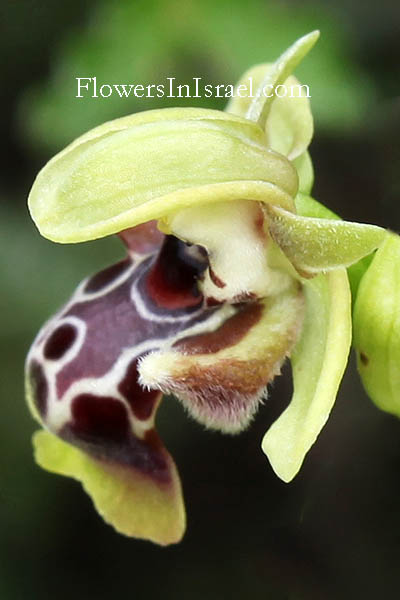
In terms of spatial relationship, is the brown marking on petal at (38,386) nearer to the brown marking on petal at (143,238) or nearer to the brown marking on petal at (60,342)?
the brown marking on petal at (60,342)

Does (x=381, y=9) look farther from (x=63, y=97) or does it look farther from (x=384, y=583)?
(x=384, y=583)

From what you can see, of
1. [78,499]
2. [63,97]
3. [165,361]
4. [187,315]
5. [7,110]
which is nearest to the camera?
[165,361]

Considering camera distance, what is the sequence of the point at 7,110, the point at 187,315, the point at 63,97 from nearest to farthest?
the point at 187,315 < the point at 63,97 < the point at 7,110

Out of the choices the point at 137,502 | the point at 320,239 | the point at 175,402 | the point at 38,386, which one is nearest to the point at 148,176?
the point at 320,239

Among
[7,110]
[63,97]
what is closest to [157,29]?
[63,97]

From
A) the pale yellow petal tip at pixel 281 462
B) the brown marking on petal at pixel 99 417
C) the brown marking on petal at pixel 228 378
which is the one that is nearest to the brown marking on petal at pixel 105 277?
the brown marking on petal at pixel 99 417

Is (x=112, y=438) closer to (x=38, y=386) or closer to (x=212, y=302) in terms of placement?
(x=38, y=386)
